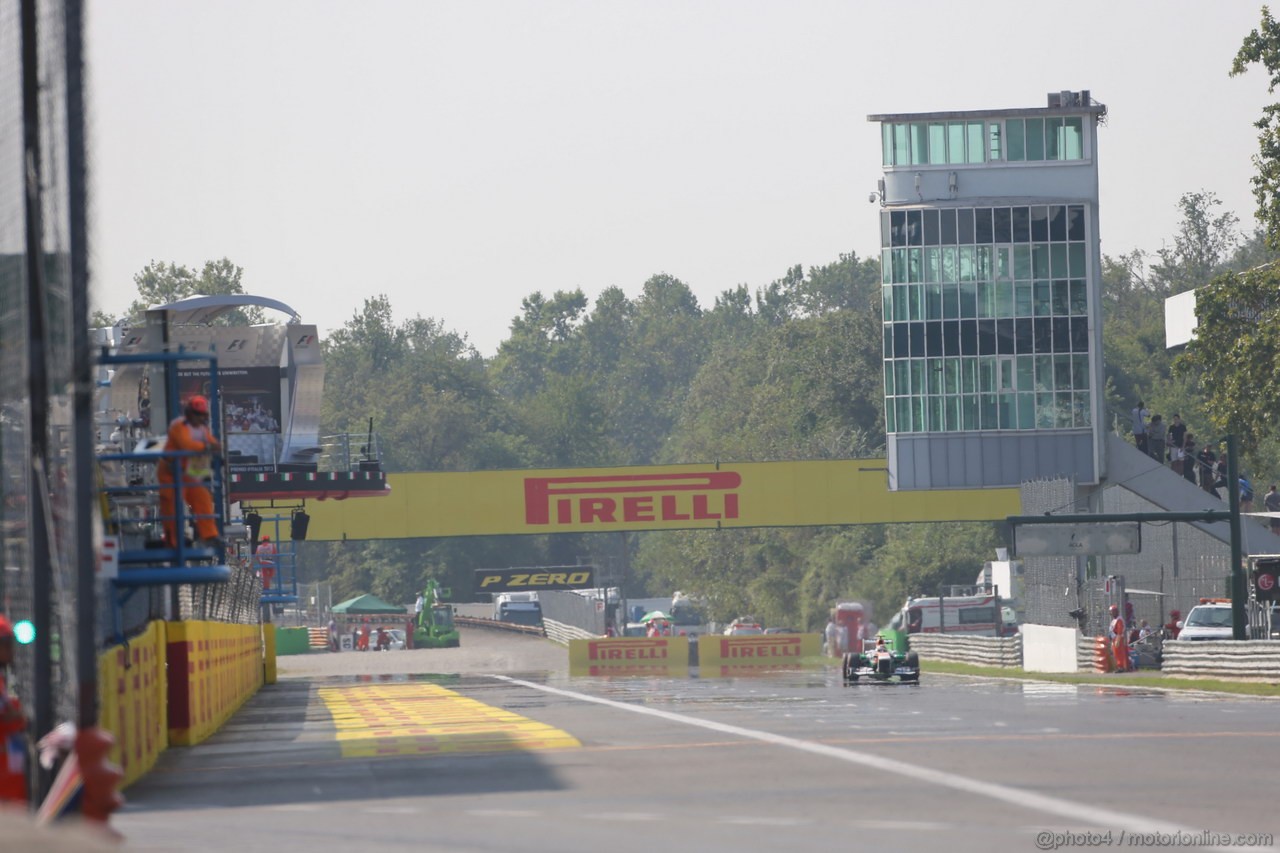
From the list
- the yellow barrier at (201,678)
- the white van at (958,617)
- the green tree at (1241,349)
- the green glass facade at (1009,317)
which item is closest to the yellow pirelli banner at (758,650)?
the white van at (958,617)

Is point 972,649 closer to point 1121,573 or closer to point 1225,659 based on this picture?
→ point 1121,573

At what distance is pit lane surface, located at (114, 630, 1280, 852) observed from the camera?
1134cm

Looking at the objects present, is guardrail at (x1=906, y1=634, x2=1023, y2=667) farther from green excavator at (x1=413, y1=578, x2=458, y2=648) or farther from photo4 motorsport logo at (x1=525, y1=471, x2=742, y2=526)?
green excavator at (x1=413, y1=578, x2=458, y2=648)

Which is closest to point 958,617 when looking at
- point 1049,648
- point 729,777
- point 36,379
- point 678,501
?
point 678,501

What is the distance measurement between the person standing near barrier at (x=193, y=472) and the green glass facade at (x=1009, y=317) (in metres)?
45.5

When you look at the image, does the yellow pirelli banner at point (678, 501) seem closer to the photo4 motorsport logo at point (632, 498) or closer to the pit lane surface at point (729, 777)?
the photo4 motorsport logo at point (632, 498)

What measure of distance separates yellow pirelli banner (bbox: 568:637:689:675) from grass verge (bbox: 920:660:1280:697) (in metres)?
12.8

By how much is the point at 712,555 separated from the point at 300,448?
204 feet

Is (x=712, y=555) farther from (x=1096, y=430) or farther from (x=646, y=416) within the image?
(x=646, y=416)

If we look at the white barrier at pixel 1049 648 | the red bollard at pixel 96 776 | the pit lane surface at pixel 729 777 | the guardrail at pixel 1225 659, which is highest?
the red bollard at pixel 96 776

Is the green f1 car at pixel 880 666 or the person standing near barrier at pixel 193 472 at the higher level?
the person standing near barrier at pixel 193 472

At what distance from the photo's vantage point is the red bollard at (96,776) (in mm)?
9047

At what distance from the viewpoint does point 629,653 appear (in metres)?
58.2

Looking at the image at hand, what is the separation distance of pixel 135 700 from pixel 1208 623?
28587 mm
